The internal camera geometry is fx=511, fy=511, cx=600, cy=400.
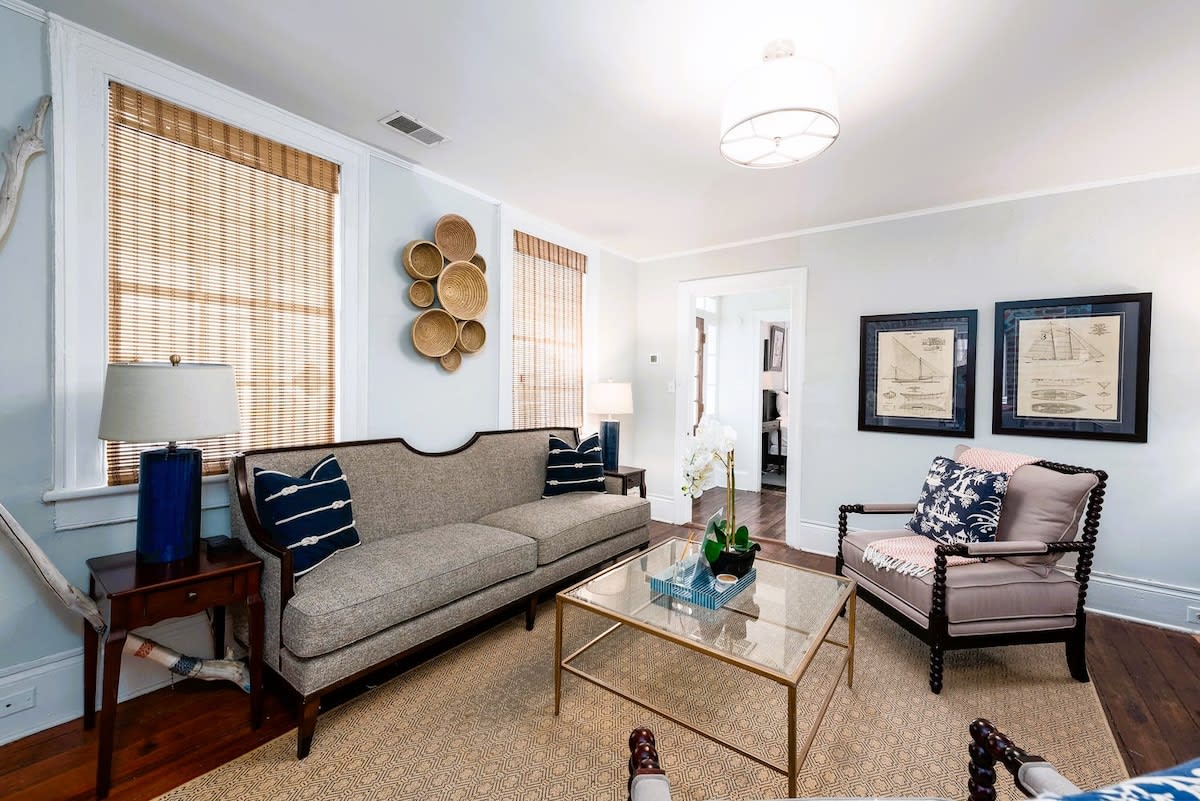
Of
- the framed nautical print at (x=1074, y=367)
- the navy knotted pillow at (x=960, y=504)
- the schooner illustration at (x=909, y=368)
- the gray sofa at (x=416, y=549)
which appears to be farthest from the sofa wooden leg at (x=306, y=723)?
the framed nautical print at (x=1074, y=367)

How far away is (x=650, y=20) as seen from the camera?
177 cm

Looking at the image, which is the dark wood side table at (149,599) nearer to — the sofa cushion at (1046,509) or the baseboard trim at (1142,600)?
the sofa cushion at (1046,509)

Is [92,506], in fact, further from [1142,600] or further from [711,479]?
[1142,600]

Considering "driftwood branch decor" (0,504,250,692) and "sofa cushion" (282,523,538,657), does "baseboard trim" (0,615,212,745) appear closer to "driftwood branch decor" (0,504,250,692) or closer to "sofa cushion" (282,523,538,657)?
"driftwood branch decor" (0,504,250,692)

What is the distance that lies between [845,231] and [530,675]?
366 cm

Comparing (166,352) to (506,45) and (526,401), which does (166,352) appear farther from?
(526,401)

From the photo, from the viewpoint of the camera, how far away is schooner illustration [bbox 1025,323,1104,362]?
3.03m

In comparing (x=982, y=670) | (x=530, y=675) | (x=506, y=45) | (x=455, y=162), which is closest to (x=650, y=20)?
(x=506, y=45)

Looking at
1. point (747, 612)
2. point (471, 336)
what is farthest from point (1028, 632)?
point (471, 336)

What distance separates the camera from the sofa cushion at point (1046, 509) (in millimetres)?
2270

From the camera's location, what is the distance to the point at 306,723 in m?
1.77

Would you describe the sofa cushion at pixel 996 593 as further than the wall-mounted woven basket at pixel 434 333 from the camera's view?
No

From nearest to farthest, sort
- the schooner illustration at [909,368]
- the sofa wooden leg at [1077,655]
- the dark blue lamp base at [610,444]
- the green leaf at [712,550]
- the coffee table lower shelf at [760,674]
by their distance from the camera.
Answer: the coffee table lower shelf at [760,674], the green leaf at [712,550], the sofa wooden leg at [1077,655], the schooner illustration at [909,368], the dark blue lamp base at [610,444]

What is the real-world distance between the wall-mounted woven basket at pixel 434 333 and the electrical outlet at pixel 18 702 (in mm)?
2055
